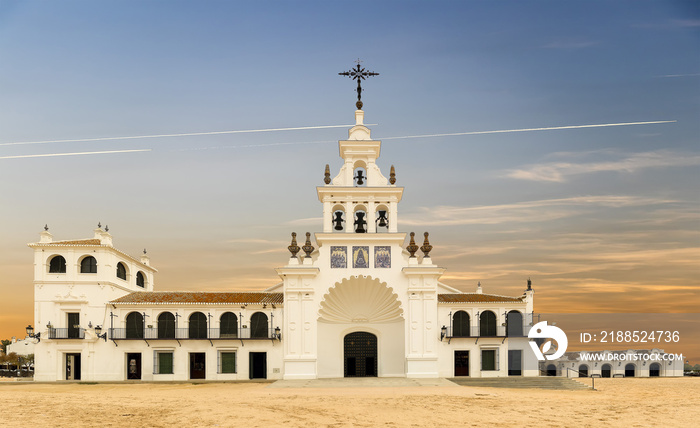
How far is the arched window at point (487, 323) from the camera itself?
43.8 m

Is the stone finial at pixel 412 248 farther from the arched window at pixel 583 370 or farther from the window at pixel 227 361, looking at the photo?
the arched window at pixel 583 370

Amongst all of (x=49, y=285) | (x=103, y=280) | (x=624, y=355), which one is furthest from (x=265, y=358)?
A: (x=624, y=355)

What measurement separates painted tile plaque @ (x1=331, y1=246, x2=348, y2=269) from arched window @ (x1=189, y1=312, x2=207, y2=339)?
900cm

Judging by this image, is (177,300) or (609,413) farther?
(177,300)

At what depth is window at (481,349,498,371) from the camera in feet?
142

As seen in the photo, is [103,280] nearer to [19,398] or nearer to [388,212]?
[19,398]

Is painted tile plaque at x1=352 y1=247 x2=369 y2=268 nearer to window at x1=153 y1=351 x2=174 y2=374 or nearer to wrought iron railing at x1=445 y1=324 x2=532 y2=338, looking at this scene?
wrought iron railing at x1=445 y1=324 x2=532 y2=338

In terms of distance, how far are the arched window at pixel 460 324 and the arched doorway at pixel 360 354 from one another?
5.00 metres

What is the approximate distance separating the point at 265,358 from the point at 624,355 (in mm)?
36569

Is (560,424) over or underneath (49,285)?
underneath

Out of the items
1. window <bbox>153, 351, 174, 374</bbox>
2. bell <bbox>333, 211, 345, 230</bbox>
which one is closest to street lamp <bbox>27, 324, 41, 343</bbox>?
window <bbox>153, 351, 174, 374</bbox>

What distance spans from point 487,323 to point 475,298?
172 centimetres

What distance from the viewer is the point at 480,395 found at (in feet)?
106

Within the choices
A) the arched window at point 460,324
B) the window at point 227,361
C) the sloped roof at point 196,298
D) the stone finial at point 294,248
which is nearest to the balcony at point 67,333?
the sloped roof at point 196,298
